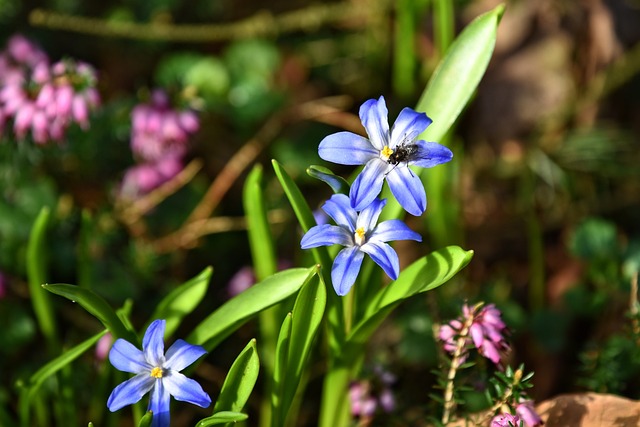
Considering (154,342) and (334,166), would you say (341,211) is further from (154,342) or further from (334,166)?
(334,166)

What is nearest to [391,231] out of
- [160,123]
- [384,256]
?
[384,256]

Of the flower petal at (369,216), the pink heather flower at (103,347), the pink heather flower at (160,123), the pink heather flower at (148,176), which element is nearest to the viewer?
the flower petal at (369,216)

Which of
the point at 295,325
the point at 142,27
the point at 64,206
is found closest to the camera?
the point at 295,325

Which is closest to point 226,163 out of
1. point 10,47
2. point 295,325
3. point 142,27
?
point 142,27

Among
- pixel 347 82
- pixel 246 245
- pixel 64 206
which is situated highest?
pixel 347 82

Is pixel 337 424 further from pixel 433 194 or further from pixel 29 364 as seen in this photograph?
→ pixel 29 364

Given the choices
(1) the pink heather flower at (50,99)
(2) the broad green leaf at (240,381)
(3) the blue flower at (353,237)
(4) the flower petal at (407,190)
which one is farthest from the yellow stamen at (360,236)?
(1) the pink heather flower at (50,99)

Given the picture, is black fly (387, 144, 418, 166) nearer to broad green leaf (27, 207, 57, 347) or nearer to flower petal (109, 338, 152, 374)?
flower petal (109, 338, 152, 374)

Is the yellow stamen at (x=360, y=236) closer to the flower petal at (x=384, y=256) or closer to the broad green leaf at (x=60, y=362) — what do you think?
the flower petal at (x=384, y=256)
